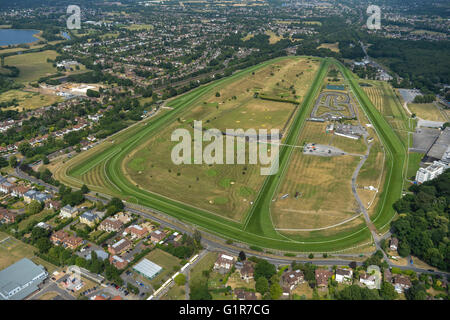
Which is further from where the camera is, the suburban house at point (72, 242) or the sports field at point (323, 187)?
the sports field at point (323, 187)

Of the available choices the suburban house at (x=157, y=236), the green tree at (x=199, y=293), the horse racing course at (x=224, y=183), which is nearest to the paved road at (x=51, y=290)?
the suburban house at (x=157, y=236)

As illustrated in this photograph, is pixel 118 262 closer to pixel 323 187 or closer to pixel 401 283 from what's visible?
pixel 401 283

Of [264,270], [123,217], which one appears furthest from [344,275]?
[123,217]

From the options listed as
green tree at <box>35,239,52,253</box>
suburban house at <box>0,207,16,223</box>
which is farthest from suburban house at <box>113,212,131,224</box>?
suburban house at <box>0,207,16,223</box>

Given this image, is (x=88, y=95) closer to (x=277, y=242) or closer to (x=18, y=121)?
(x=18, y=121)

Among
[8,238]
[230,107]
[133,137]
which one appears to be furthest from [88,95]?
[8,238]

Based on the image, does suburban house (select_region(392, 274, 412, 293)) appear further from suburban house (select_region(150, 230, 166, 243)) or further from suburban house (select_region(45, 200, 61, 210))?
suburban house (select_region(45, 200, 61, 210))

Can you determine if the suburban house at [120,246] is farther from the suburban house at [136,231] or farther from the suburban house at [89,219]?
the suburban house at [89,219]

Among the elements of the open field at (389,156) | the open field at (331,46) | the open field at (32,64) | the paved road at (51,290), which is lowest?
the paved road at (51,290)
